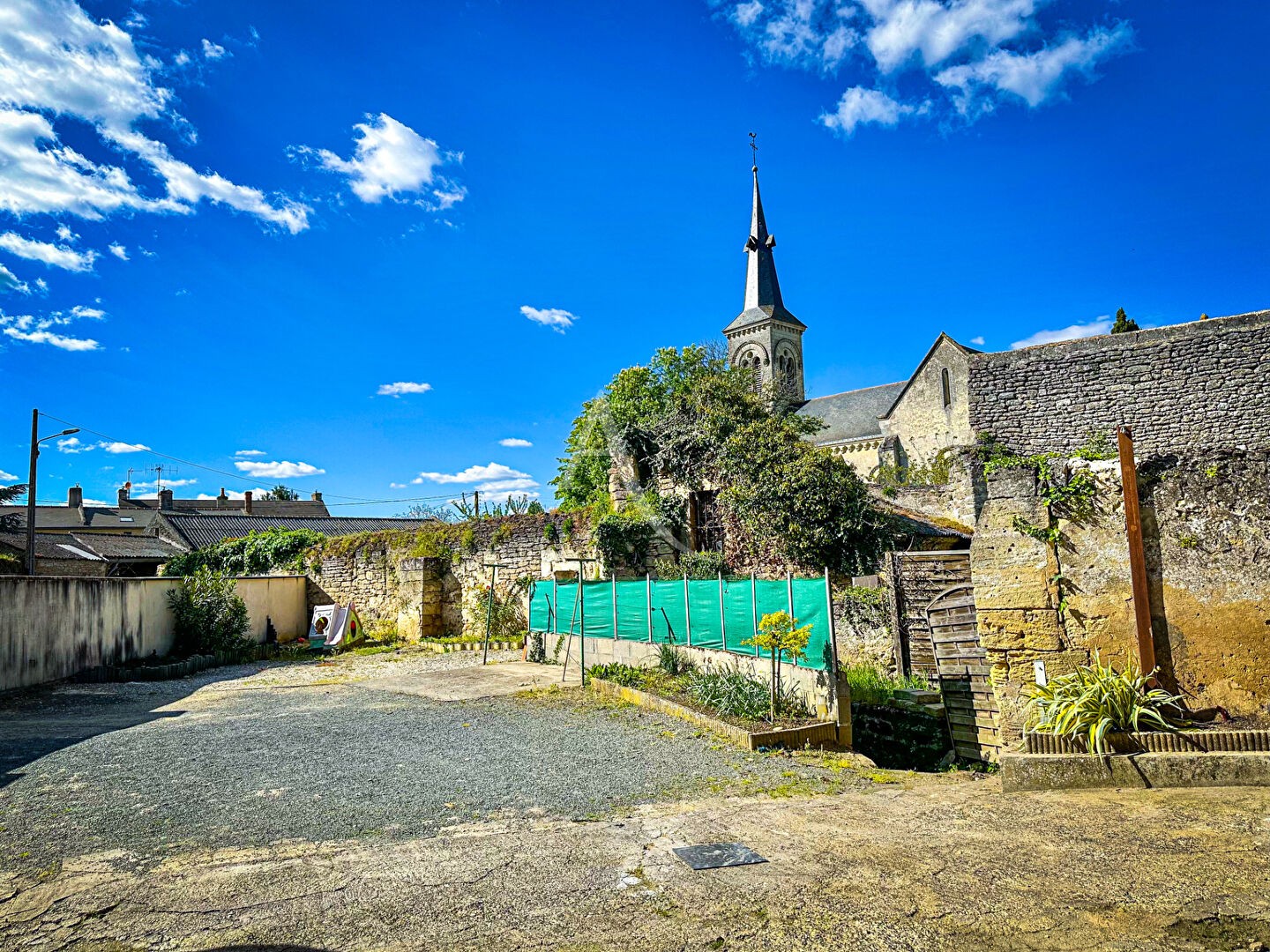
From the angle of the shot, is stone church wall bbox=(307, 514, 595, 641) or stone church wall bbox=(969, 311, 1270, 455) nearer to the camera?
stone church wall bbox=(969, 311, 1270, 455)

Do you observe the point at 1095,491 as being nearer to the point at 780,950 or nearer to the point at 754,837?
the point at 754,837

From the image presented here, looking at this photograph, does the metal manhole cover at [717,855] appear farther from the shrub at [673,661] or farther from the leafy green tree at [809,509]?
the leafy green tree at [809,509]

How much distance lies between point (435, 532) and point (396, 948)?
1676cm

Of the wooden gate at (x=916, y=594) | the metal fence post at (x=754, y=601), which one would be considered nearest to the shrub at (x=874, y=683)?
the wooden gate at (x=916, y=594)

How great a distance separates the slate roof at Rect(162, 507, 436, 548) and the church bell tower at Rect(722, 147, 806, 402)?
31631 millimetres

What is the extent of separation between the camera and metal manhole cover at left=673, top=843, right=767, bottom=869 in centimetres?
392

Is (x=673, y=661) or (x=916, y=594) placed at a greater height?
(x=916, y=594)

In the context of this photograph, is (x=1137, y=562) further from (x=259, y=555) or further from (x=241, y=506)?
(x=241, y=506)

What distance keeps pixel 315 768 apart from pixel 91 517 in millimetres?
54626

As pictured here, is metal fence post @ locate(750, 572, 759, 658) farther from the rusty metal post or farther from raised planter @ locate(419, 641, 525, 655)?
raised planter @ locate(419, 641, 525, 655)

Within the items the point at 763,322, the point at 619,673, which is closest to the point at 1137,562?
the point at 619,673

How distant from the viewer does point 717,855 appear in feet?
13.3

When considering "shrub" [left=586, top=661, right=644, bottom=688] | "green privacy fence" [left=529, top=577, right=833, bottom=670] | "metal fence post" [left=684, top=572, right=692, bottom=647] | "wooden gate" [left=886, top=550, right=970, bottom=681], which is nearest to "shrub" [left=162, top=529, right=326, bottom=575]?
"green privacy fence" [left=529, top=577, right=833, bottom=670]

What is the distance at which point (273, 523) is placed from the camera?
121 feet
